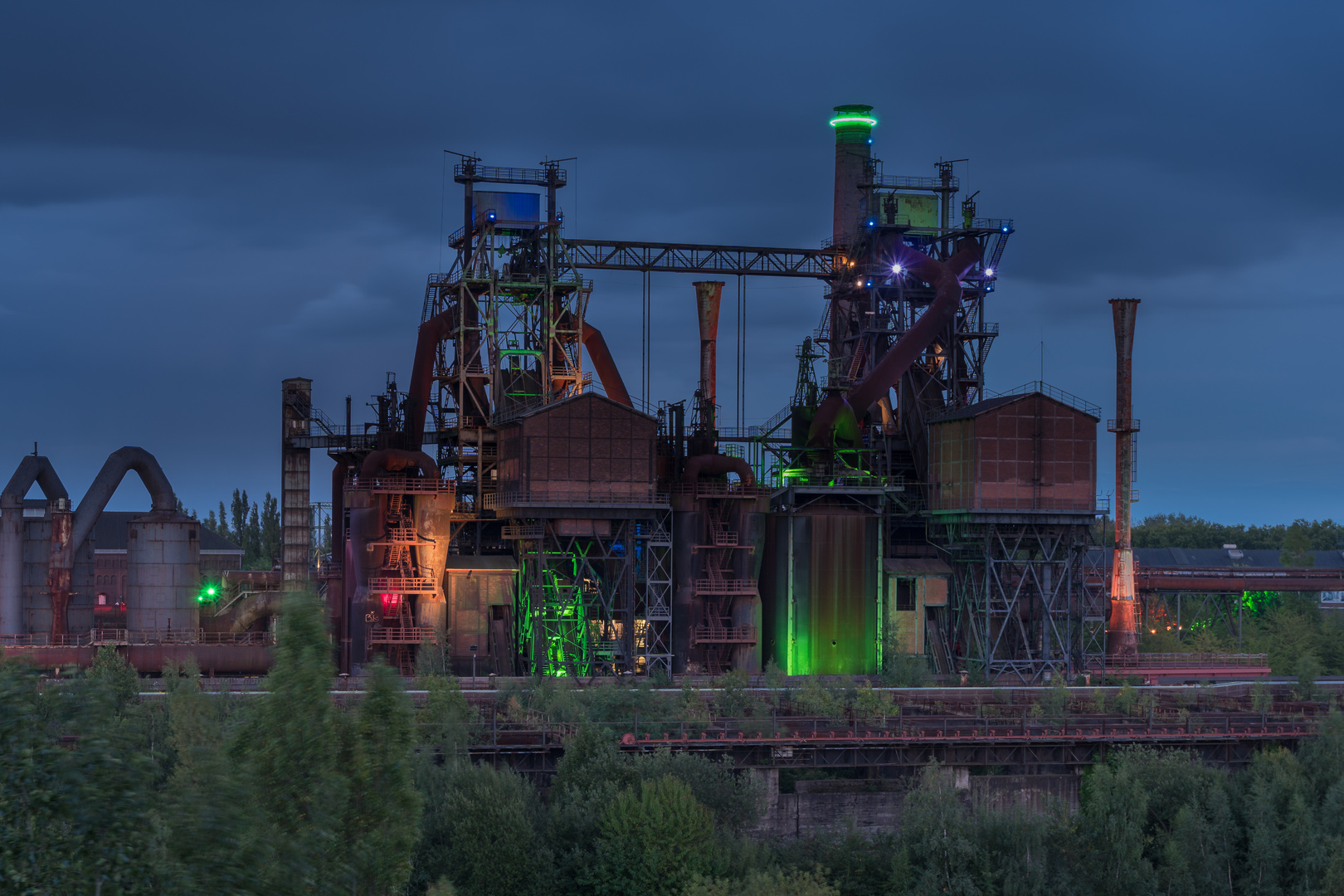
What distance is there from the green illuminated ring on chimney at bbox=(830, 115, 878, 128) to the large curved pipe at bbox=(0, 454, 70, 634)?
148 ft

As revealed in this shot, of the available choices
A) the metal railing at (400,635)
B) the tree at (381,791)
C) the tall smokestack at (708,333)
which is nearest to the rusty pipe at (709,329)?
the tall smokestack at (708,333)

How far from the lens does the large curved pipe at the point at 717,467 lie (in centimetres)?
6731

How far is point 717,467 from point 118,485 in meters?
28.3

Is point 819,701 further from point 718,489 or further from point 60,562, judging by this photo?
point 60,562

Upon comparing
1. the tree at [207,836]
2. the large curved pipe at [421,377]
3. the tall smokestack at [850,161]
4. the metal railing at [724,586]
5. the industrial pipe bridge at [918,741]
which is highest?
the tall smokestack at [850,161]

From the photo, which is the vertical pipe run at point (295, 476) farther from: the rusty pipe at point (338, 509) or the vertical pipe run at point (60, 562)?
the vertical pipe run at point (60, 562)

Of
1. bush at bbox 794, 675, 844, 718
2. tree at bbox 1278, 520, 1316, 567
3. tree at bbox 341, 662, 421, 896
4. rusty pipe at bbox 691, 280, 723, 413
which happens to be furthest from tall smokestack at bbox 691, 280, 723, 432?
tree at bbox 1278, 520, 1316, 567

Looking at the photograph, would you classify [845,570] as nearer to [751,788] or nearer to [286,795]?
[751,788]

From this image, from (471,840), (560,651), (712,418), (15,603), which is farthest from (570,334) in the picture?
(471,840)

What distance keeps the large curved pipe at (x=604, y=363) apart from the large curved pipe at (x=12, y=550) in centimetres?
2634

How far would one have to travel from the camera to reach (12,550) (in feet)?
223

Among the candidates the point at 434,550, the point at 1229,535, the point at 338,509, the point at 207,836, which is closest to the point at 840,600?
the point at 434,550

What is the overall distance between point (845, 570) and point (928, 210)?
73.9ft

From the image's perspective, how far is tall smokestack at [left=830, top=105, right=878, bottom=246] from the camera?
3219 inches
